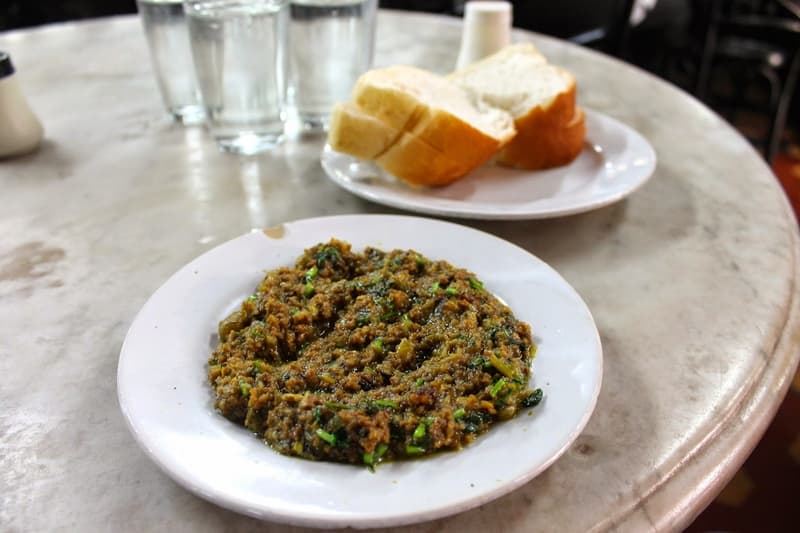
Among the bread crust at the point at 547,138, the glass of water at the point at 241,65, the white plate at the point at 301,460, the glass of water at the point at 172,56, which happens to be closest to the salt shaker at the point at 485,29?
the bread crust at the point at 547,138

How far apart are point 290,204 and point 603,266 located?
609mm

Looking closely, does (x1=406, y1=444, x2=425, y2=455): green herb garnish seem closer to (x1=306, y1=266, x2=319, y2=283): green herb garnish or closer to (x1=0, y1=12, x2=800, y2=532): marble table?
(x1=0, y1=12, x2=800, y2=532): marble table

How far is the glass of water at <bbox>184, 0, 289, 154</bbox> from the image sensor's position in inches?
53.8

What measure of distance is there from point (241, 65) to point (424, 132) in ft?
1.40

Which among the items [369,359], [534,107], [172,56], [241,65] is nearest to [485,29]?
[534,107]

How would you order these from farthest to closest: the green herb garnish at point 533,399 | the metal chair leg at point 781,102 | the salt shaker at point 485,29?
1. the metal chair leg at point 781,102
2. the salt shaker at point 485,29
3. the green herb garnish at point 533,399

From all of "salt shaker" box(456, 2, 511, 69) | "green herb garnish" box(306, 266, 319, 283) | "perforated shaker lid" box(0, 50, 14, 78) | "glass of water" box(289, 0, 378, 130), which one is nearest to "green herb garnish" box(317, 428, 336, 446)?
"green herb garnish" box(306, 266, 319, 283)

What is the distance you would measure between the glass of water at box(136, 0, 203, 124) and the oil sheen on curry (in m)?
0.84

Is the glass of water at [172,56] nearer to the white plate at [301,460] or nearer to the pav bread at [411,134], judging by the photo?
the pav bread at [411,134]

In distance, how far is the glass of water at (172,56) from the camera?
152 cm

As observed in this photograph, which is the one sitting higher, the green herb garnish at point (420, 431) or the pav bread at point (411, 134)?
the pav bread at point (411, 134)

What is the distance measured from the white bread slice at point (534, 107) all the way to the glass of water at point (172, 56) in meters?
0.64

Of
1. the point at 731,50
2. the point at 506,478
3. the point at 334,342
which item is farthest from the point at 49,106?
the point at 731,50

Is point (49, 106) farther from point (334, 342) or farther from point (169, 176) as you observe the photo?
point (334, 342)
